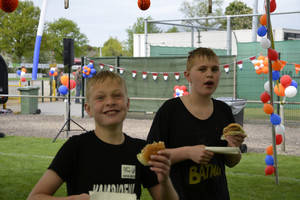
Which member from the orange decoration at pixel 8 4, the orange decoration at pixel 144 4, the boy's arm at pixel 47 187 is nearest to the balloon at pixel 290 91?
the orange decoration at pixel 144 4

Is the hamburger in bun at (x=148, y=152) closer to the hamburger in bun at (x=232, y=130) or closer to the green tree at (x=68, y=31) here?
the hamburger in bun at (x=232, y=130)

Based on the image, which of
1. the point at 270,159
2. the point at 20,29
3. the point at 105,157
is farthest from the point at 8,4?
the point at 20,29

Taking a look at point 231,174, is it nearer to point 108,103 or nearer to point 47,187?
point 108,103

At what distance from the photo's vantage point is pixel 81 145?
2.34 metres

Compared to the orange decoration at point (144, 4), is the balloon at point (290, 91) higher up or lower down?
lower down

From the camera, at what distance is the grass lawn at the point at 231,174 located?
6.61m

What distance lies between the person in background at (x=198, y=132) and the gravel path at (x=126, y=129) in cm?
749

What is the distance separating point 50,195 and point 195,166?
3.96ft

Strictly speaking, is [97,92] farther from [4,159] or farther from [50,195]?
[4,159]

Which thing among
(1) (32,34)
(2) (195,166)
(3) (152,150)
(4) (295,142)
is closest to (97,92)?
(3) (152,150)

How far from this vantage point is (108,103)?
230 centimetres

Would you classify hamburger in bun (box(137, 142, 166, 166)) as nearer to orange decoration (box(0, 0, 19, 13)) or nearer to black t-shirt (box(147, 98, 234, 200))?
black t-shirt (box(147, 98, 234, 200))

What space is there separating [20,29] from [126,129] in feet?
123

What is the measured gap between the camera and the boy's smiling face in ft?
7.54
